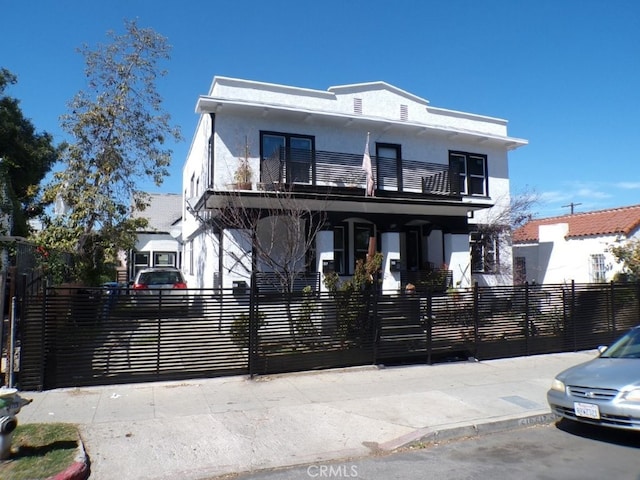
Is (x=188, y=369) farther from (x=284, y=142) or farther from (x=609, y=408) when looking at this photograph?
(x=284, y=142)

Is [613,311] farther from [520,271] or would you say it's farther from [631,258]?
[520,271]

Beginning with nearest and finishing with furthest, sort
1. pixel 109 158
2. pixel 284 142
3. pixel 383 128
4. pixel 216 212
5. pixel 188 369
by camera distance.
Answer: pixel 188 369
pixel 109 158
pixel 216 212
pixel 284 142
pixel 383 128

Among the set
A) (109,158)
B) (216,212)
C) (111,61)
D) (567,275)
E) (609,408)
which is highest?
(111,61)

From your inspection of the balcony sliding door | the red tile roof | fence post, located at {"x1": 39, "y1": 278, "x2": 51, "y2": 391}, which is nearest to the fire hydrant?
fence post, located at {"x1": 39, "y1": 278, "x2": 51, "y2": 391}

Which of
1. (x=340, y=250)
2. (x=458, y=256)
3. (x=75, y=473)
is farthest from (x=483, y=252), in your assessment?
(x=75, y=473)

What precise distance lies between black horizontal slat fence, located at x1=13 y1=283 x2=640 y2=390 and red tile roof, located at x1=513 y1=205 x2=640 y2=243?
9206mm

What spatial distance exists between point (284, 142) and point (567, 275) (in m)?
14.0

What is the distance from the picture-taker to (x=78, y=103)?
1458cm

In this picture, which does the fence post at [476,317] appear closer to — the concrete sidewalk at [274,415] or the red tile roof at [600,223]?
the concrete sidewalk at [274,415]

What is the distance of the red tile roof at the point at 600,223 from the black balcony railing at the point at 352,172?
523cm

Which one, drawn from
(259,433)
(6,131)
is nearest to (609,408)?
(259,433)

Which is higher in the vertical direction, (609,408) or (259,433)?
(609,408)

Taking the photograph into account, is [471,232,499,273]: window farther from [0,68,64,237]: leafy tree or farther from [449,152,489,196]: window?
[0,68,64,237]: leafy tree

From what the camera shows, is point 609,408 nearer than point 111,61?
Yes
